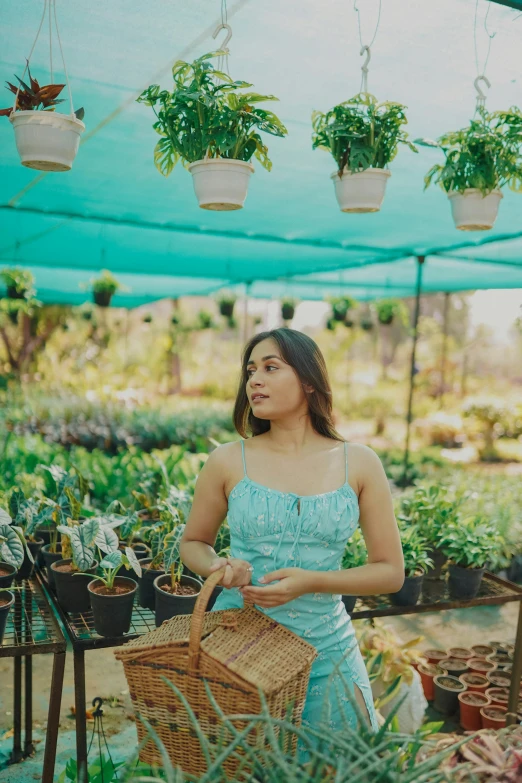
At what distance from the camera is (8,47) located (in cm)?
263

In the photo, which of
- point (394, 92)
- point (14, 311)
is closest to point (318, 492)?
point (394, 92)

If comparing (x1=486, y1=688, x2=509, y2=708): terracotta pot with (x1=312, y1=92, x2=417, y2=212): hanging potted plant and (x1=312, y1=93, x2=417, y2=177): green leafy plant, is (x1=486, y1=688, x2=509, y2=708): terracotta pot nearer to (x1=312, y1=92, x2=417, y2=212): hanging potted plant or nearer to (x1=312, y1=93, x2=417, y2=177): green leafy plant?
(x1=312, y1=92, x2=417, y2=212): hanging potted plant

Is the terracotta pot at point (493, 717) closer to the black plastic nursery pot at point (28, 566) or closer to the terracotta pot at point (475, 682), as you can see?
the terracotta pot at point (475, 682)

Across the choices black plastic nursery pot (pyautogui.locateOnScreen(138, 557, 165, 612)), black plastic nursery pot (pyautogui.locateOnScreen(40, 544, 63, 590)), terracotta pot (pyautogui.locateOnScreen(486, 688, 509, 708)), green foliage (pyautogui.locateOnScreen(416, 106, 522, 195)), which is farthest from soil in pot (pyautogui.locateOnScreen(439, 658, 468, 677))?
green foliage (pyautogui.locateOnScreen(416, 106, 522, 195))

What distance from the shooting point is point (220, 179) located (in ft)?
7.35

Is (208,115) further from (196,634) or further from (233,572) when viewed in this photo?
(196,634)

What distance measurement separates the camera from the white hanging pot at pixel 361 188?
2.43 metres

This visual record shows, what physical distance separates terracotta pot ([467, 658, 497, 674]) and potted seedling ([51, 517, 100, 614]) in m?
2.14

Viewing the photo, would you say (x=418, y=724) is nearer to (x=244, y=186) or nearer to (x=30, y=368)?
(x=244, y=186)

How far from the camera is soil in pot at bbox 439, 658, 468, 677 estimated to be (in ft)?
11.8

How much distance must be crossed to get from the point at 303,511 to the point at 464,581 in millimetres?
1584

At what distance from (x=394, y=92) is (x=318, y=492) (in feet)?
6.59

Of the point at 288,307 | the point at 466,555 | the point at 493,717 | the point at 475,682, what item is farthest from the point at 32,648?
the point at 288,307

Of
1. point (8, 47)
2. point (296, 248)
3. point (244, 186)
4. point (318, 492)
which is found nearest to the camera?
point (318, 492)
